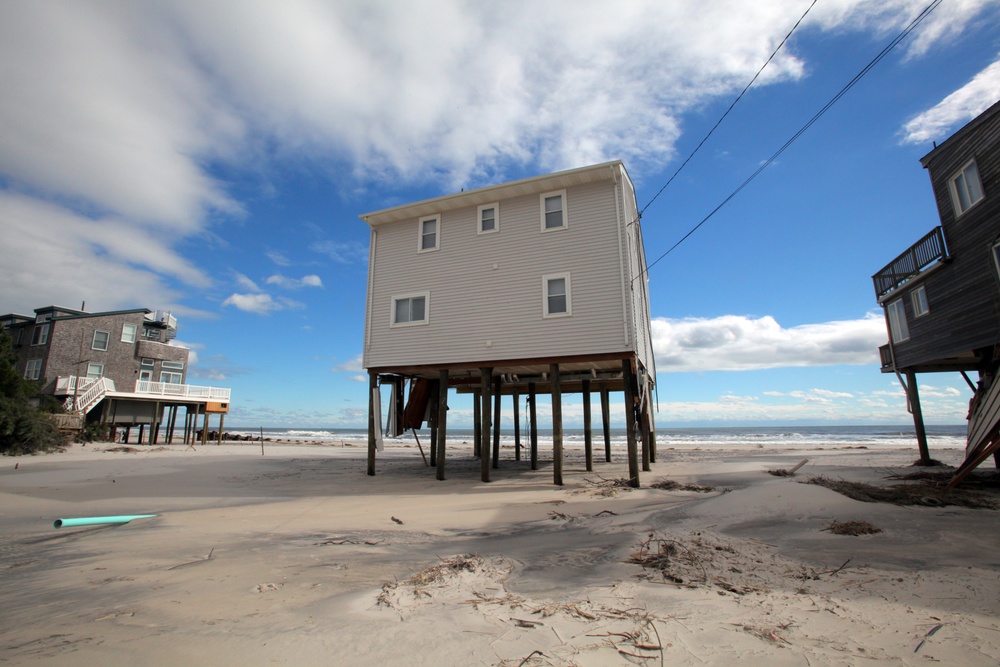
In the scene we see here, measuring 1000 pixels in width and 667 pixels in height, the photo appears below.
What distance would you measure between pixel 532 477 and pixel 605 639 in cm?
1330

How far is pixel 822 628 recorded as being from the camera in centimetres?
382

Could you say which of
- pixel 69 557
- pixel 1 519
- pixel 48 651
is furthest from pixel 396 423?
pixel 48 651

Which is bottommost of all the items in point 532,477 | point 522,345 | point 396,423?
point 532,477

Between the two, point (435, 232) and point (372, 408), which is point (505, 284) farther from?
point (372, 408)

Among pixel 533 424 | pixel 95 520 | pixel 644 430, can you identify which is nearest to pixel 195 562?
pixel 95 520

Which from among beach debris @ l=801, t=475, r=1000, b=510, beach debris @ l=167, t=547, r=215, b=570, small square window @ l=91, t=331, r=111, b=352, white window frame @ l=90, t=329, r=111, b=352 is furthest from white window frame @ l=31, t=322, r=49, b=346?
beach debris @ l=801, t=475, r=1000, b=510

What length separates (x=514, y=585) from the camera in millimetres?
5051

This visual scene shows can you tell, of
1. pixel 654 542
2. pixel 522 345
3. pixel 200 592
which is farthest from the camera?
pixel 522 345

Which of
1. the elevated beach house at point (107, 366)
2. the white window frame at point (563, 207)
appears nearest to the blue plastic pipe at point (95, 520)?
the white window frame at point (563, 207)

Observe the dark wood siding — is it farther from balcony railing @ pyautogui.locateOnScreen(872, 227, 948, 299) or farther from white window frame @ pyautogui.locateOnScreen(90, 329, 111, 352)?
white window frame @ pyautogui.locateOnScreen(90, 329, 111, 352)

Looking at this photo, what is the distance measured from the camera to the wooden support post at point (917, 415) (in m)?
17.6

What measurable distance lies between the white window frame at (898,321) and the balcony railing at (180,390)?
4276 centimetres

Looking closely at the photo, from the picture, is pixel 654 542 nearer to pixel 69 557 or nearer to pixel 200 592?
pixel 200 592

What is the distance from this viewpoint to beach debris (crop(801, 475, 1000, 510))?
8.64m
